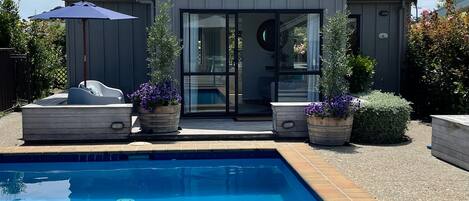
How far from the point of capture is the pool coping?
5.79 metres

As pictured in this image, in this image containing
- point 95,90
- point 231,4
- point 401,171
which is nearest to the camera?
point 401,171

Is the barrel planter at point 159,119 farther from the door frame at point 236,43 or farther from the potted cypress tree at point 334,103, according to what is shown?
the potted cypress tree at point 334,103

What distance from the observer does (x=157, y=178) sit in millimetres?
6918

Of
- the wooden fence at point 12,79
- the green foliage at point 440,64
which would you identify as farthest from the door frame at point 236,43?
the wooden fence at point 12,79

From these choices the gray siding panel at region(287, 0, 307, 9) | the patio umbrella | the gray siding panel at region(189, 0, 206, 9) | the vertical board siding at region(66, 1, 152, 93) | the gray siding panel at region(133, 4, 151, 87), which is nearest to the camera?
the patio umbrella

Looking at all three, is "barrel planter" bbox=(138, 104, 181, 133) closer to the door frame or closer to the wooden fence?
the door frame

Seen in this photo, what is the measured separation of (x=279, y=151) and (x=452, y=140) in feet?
7.28

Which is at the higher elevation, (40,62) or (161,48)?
(161,48)

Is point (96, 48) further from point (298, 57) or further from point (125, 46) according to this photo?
point (298, 57)

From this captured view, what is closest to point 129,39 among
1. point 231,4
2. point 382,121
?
point 231,4

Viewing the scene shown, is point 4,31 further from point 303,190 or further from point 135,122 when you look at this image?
point 303,190

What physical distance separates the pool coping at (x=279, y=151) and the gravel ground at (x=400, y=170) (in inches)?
7.9

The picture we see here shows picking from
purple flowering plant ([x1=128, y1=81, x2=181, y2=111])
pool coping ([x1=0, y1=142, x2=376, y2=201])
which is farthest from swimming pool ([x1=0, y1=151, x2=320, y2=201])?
purple flowering plant ([x1=128, y1=81, x2=181, y2=111])

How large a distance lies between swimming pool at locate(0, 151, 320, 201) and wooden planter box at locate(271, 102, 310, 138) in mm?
914
